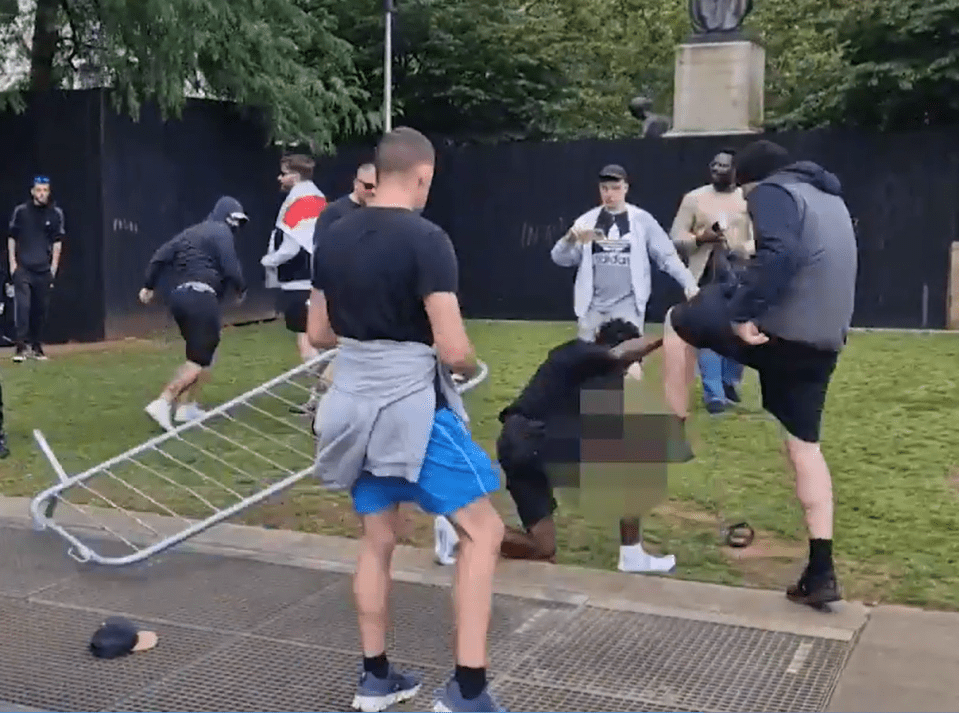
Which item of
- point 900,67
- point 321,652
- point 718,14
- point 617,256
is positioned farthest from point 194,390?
point 900,67

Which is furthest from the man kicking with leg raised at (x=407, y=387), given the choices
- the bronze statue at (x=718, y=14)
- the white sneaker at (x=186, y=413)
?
the bronze statue at (x=718, y=14)

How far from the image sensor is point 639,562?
563 centimetres

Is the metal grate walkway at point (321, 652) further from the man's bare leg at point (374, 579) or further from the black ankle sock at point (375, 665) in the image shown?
the man's bare leg at point (374, 579)

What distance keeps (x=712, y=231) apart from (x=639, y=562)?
3.79 metres

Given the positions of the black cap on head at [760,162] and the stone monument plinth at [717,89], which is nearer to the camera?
the black cap on head at [760,162]

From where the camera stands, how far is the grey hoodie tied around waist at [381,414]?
12.8 ft

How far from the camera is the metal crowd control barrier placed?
547 cm

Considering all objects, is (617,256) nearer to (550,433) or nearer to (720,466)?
(720,466)

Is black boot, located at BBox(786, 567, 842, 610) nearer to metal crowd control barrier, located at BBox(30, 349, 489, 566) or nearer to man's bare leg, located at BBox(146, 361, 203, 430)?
metal crowd control barrier, located at BBox(30, 349, 489, 566)

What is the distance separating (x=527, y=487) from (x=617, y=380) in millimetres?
637

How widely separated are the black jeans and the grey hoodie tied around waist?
10.3 meters

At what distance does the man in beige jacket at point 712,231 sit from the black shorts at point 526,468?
11.5ft

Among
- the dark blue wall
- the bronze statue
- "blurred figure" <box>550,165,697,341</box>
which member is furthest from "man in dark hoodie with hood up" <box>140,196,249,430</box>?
the bronze statue

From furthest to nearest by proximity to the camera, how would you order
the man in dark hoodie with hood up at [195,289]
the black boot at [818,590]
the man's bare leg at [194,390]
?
the man's bare leg at [194,390], the man in dark hoodie with hood up at [195,289], the black boot at [818,590]
